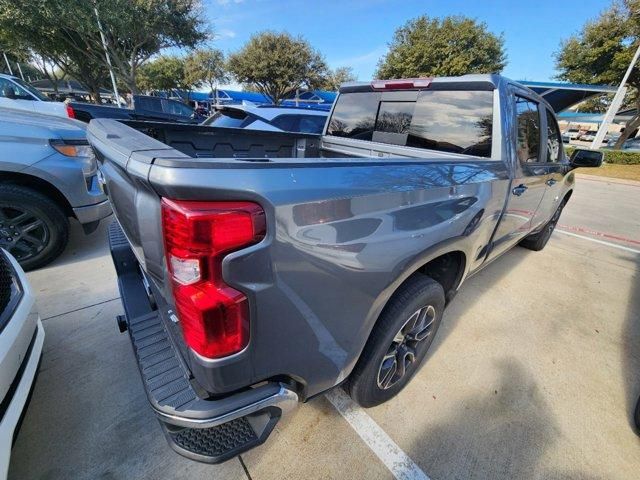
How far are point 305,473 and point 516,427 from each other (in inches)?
51.6

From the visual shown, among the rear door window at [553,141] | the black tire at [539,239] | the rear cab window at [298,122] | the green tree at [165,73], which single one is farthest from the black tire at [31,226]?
the green tree at [165,73]

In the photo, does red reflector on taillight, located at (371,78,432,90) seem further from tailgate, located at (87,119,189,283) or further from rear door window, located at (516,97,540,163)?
tailgate, located at (87,119,189,283)

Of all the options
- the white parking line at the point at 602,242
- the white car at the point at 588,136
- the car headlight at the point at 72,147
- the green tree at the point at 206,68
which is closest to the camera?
→ the car headlight at the point at 72,147

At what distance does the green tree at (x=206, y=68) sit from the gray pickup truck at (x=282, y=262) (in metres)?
33.4

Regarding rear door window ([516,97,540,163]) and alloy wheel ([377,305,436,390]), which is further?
rear door window ([516,97,540,163])

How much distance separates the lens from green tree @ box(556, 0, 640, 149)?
1549 cm

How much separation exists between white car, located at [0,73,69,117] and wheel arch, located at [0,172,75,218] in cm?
591

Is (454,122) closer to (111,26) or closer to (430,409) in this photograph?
(430,409)

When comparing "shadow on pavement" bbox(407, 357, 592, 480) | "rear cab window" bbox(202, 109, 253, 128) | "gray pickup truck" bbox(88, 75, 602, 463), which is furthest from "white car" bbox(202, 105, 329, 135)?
"shadow on pavement" bbox(407, 357, 592, 480)

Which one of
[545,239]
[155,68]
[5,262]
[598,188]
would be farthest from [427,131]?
[155,68]

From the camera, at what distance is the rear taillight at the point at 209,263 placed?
2.92 ft

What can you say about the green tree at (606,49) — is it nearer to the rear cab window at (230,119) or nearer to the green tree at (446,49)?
the green tree at (446,49)

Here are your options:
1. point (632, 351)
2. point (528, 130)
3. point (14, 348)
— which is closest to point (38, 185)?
point (14, 348)

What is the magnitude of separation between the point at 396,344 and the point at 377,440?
0.54 meters
